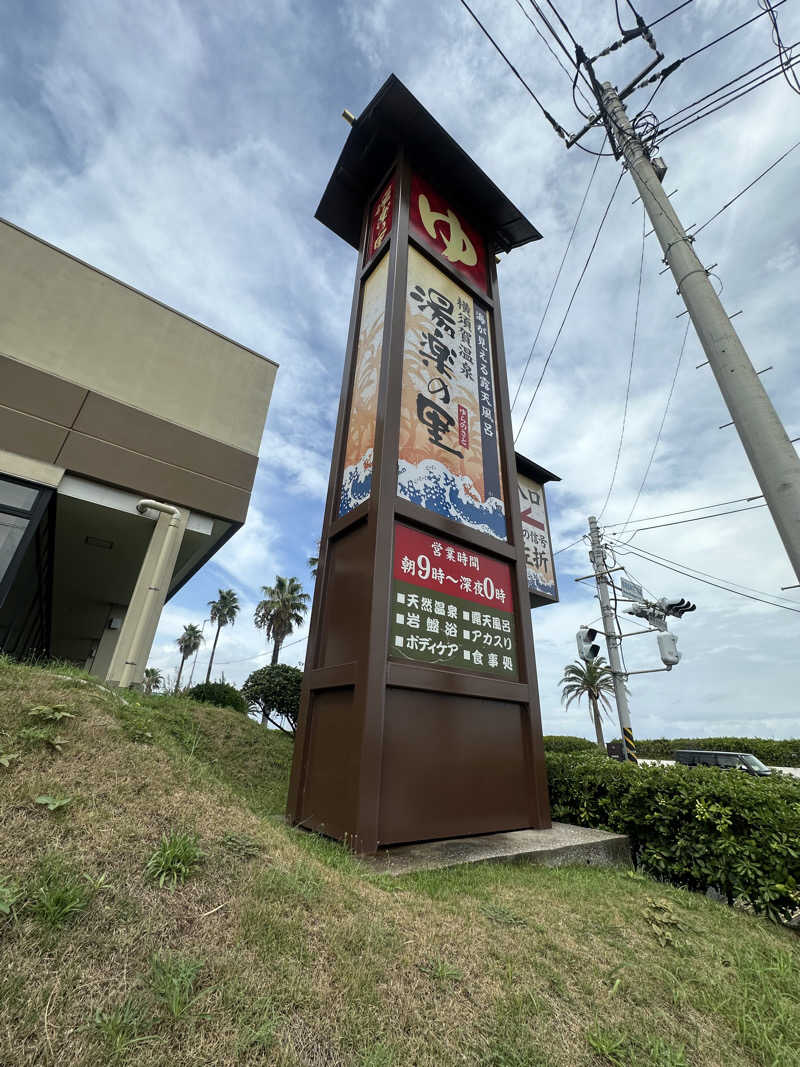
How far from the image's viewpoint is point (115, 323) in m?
10.7

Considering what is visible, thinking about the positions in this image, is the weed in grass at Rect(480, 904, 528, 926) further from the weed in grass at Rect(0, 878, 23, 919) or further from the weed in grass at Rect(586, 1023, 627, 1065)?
the weed in grass at Rect(0, 878, 23, 919)

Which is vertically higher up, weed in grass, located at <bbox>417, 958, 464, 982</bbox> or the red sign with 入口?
the red sign with 入口

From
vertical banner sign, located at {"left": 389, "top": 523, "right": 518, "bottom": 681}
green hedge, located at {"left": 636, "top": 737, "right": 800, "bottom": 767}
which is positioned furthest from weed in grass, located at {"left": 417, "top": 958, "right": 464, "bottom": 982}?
green hedge, located at {"left": 636, "top": 737, "right": 800, "bottom": 767}

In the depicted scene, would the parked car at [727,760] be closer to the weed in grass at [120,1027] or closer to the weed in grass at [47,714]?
the weed in grass at [47,714]

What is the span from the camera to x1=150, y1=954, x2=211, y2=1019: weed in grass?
1.83 m

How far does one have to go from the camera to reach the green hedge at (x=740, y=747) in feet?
70.1

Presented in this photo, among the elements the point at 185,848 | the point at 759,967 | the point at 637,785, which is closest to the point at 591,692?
the point at 637,785

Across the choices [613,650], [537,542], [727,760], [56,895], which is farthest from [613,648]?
[56,895]

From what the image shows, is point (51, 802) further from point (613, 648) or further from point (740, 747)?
point (740, 747)

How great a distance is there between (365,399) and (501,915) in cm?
608

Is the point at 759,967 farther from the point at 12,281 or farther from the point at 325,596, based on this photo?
the point at 12,281

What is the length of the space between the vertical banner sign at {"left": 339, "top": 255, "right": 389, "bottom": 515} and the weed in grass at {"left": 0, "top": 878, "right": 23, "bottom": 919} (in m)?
4.62

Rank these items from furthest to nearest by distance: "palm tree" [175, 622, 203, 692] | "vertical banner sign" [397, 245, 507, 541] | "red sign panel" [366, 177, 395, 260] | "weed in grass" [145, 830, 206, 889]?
1. "palm tree" [175, 622, 203, 692]
2. "red sign panel" [366, 177, 395, 260]
3. "vertical banner sign" [397, 245, 507, 541]
4. "weed in grass" [145, 830, 206, 889]

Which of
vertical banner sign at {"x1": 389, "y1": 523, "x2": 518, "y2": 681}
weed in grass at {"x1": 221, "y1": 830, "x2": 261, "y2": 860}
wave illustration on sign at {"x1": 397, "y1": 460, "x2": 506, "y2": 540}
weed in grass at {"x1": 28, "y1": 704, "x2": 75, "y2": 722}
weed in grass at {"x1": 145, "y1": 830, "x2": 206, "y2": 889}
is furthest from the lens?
wave illustration on sign at {"x1": 397, "y1": 460, "x2": 506, "y2": 540}
